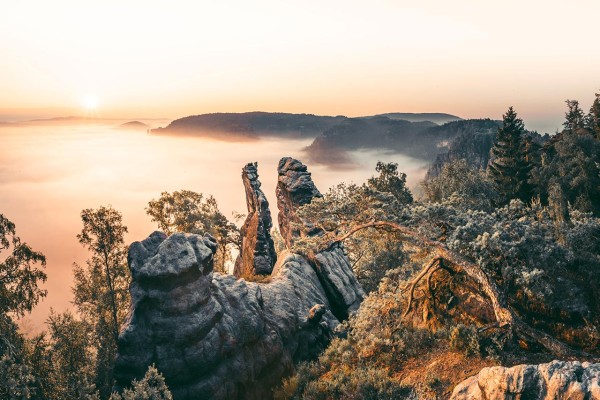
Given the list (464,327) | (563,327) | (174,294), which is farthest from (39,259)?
(563,327)

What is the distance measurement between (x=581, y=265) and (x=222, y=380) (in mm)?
19836

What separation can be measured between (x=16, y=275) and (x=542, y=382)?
31.5 m

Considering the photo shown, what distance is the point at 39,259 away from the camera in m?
28.4

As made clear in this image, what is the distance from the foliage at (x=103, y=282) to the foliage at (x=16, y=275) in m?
7.91

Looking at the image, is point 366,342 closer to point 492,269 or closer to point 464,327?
point 464,327

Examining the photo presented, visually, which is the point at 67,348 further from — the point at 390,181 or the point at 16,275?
the point at 390,181

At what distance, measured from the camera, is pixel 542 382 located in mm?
12859

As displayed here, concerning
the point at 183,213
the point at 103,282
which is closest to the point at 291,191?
the point at 183,213

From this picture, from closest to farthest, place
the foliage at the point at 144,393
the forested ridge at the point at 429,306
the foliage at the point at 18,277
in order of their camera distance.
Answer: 1. the foliage at the point at 144,393
2. the forested ridge at the point at 429,306
3. the foliage at the point at 18,277

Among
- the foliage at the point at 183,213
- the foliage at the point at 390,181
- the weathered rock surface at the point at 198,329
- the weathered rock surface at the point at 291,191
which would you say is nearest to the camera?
the weathered rock surface at the point at 198,329

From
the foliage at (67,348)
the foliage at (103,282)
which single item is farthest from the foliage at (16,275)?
the foliage at (103,282)

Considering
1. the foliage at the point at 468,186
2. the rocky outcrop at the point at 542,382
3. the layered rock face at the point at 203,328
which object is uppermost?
the foliage at the point at 468,186

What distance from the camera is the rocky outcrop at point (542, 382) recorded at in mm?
12078

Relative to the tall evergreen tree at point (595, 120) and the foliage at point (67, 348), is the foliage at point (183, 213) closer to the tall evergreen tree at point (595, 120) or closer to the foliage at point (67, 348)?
the foliage at point (67, 348)
